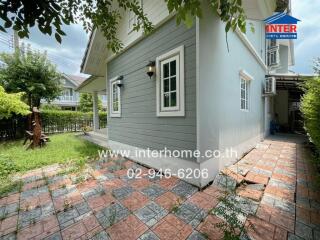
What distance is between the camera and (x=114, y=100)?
6.61 meters

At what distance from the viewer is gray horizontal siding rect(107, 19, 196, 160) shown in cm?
343

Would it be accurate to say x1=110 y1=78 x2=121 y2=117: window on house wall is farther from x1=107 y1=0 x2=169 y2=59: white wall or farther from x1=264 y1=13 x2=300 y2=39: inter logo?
x1=264 y1=13 x2=300 y2=39: inter logo

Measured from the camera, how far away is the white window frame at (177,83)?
11.7 ft

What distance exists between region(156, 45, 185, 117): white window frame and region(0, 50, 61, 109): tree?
9.25 meters

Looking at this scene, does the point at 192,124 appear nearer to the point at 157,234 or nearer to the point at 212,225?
the point at 212,225

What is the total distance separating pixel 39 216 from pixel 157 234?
192cm

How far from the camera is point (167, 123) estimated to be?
4008 mm

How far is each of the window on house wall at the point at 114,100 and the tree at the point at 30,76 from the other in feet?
20.7

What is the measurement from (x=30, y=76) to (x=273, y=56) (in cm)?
1398

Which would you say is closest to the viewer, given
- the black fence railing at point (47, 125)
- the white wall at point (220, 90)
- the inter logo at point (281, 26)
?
the white wall at point (220, 90)

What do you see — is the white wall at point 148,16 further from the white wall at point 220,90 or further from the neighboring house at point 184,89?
the white wall at point 220,90

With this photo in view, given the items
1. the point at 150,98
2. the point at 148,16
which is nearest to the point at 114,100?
the point at 150,98

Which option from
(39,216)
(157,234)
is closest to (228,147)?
(157,234)

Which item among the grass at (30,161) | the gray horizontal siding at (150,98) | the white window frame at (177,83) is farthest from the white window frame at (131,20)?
the grass at (30,161)
